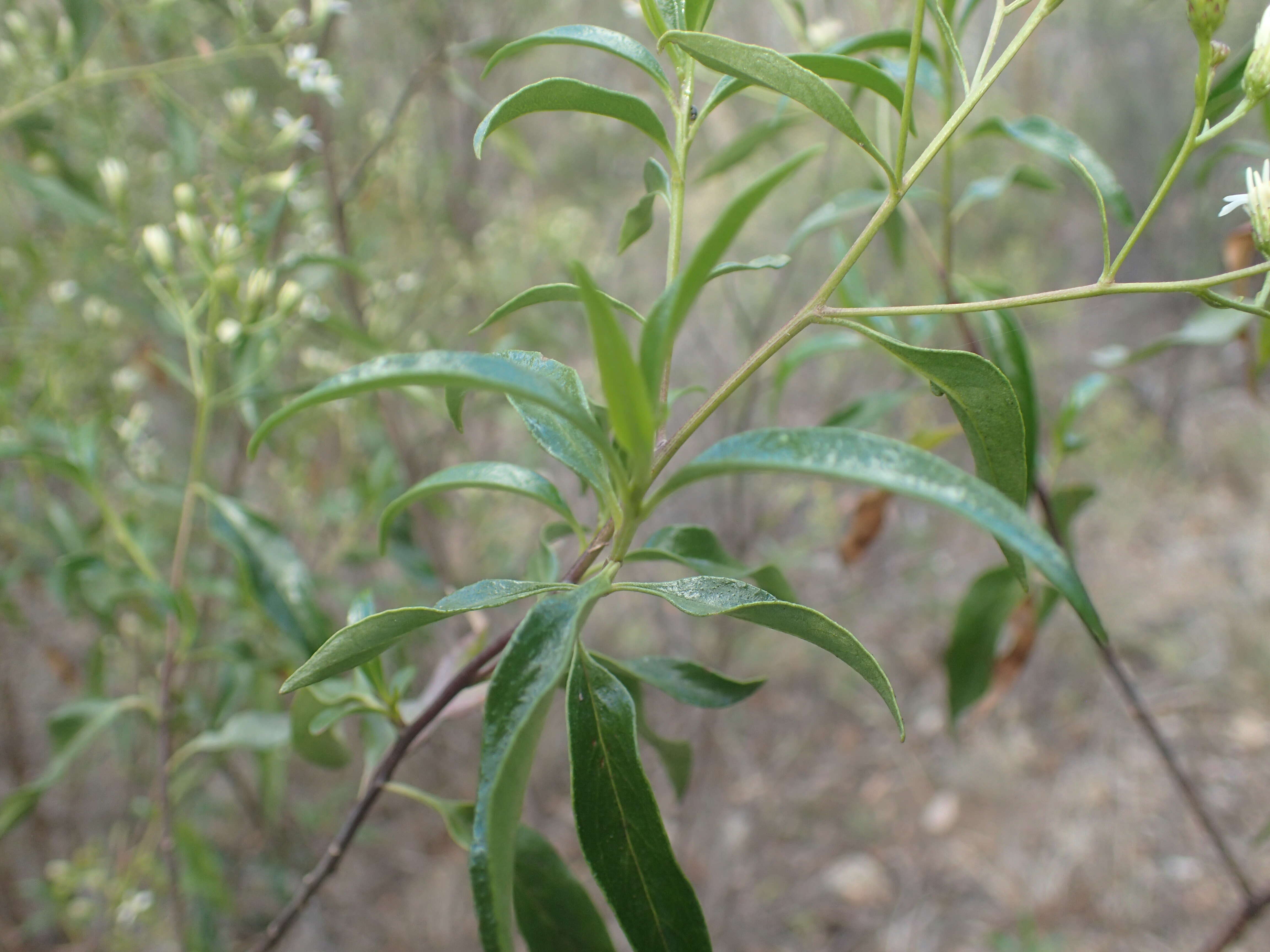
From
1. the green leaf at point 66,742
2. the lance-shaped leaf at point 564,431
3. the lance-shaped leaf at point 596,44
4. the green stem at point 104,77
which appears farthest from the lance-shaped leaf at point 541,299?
the green stem at point 104,77

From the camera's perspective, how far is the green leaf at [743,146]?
953 mm

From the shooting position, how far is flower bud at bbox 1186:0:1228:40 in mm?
438

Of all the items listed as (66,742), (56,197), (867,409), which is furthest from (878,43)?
(66,742)

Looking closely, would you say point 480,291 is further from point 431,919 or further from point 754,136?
point 431,919

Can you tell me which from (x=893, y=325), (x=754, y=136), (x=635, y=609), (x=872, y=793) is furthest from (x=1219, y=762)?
(x=754, y=136)

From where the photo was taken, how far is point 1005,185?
95 cm

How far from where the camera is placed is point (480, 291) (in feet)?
6.67

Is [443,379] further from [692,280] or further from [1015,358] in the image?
[1015,358]

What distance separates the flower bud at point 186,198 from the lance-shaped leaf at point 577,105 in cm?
48

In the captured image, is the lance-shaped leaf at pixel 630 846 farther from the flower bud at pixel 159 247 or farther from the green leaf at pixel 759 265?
the flower bud at pixel 159 247

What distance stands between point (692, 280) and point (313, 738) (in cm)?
55

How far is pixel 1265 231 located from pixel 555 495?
1.53 feet

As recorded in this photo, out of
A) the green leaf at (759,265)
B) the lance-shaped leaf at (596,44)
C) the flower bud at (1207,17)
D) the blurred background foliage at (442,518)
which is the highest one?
the lance-shaped leaf at (596,44)

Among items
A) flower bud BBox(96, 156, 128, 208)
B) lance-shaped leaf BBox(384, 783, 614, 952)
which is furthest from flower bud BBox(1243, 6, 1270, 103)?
flower bud BBox(96, 156, 128, 208)
